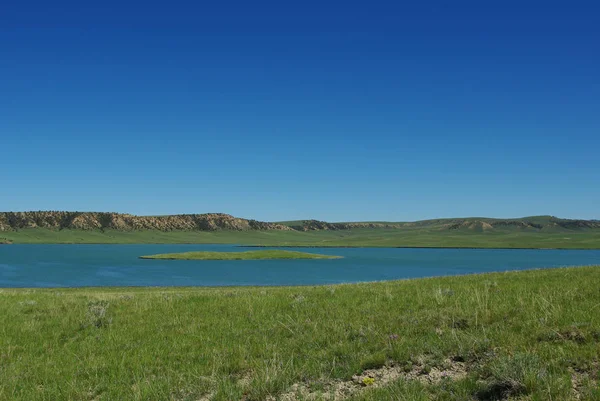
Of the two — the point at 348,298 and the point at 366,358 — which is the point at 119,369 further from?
the point at 348,298

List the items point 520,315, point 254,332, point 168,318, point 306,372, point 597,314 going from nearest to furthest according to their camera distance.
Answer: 1. point 306,372
2. point 597,314
3. point 520,315
4. point 254,332
5. point 168,318

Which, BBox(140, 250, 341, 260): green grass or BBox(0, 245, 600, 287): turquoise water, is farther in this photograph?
BBox(140, 250, 341, 260): green grass

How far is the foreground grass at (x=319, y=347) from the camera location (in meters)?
8.54

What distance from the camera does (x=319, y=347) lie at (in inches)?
454

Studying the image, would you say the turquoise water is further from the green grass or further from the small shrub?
the small shrub

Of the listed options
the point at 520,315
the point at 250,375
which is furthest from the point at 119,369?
the point at 520,315

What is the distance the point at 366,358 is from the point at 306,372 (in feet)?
4.29

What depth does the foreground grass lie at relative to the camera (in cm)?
854

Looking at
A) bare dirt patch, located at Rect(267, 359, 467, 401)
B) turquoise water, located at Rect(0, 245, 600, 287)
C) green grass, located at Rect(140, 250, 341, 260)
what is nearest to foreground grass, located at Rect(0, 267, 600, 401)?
bare dirt patch, located at Rect(267, 359, 467, 401)

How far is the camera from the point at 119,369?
37.1 ft

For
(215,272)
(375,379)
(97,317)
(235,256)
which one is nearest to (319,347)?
(375,379)

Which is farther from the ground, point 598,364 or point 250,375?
point 598,364

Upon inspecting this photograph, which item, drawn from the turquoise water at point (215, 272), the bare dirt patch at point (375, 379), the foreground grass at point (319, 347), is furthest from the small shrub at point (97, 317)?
the turquoise water at point (215, 272)

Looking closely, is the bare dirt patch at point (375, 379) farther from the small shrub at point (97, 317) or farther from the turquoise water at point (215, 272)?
the turquoise water at point (215, 272)
